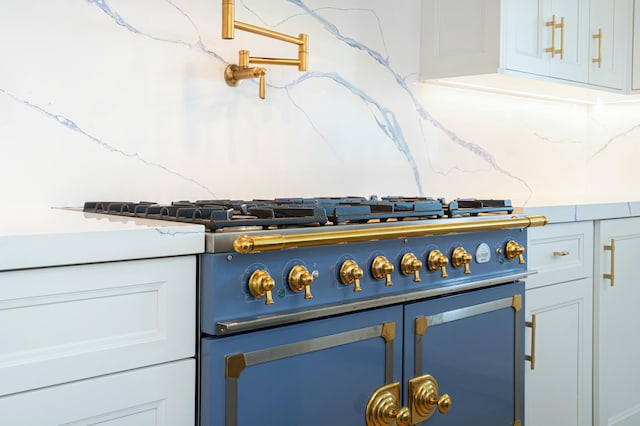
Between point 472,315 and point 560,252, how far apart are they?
688mm

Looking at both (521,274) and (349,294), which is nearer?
(349,294)

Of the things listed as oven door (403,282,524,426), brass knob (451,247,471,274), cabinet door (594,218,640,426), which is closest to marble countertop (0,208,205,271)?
oven door (403,282,524,426)

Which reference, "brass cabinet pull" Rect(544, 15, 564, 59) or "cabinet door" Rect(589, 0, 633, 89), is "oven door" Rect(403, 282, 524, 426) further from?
"cabinet door" Rect(589, 0, 633, 89)

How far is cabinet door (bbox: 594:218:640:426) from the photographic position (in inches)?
95.3

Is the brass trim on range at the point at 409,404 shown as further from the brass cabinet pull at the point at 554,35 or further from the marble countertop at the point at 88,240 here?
the brass cabinet pull at the point at 554,35

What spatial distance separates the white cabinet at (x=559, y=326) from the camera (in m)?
2.13

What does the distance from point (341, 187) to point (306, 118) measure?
265 mm

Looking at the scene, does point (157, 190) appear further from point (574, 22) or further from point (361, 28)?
point (574, 22)

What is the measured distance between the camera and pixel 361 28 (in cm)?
234

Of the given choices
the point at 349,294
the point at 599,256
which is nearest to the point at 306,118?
the point at 349,294

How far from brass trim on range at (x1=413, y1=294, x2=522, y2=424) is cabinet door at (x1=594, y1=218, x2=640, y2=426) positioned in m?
0.71

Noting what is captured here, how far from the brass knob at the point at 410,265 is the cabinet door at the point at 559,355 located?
72 cm

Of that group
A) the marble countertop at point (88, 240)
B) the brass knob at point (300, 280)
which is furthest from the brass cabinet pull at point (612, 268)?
the marble countertop at point (88, 240)

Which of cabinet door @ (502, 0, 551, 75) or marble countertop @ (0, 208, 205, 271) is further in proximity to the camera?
cabinet door @ (502, 0, 551, 75)
